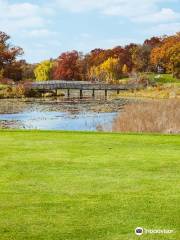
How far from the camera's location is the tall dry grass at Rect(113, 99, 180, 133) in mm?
19250

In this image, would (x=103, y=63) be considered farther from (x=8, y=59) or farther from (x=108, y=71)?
(x=8, y=59)

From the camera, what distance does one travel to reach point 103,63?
10500cm

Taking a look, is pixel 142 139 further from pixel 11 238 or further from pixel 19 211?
pixel 11 238

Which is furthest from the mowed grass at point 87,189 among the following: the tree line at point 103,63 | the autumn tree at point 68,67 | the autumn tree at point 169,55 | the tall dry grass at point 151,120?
the autumn tree at point 68,67

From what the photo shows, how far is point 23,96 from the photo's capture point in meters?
61.1

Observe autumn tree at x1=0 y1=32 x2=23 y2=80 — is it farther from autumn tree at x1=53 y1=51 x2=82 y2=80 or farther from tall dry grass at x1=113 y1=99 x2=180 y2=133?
tall dry grass at x1=113 y1=99 x2=180 y2=133

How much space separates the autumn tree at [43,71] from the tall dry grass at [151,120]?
93.7 metres

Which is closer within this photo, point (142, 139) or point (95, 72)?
point (142, 139)

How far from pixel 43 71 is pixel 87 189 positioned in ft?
366

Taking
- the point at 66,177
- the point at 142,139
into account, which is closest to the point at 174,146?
the point at 142,139

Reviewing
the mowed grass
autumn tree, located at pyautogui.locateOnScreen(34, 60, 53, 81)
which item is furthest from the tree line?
the mowed grass

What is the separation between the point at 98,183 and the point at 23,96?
54893mm

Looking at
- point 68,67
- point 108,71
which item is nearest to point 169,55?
point 108,71

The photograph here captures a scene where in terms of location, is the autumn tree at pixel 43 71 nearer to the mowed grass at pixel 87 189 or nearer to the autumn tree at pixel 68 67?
the autumn tree at pixel 68 67
